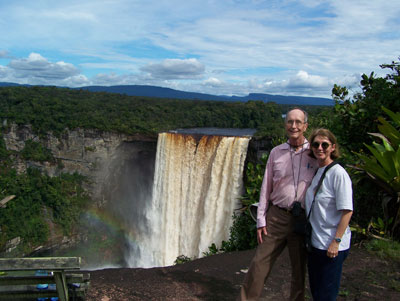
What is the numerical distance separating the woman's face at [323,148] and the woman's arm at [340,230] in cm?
39

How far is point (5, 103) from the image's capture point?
30.6 metres

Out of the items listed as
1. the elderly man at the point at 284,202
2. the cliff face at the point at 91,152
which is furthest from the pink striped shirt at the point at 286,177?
the cliff face at the point at 91,152

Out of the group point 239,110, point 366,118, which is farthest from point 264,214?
point 239,110

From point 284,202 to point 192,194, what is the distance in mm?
12631

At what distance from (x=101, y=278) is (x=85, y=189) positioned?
2290 cm

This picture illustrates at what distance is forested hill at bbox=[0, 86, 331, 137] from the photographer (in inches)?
973

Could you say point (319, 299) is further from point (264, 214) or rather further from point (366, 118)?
point (366, 118)

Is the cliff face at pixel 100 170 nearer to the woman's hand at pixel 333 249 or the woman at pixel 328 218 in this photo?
the woman at pixel 328 218

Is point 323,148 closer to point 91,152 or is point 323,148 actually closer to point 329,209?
point 329,209

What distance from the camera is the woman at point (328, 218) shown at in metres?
2.37

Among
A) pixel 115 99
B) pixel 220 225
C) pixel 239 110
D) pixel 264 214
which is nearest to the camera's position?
pixel 264 214

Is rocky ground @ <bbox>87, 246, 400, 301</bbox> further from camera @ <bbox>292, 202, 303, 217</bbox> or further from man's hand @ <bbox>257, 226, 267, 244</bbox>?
camera @ <bbox>292, 202, 303, 217</bbox>

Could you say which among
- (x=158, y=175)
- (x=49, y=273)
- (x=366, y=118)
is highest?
(x=366, y=118)

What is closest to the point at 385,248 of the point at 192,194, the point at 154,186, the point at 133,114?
the point at 192,194
